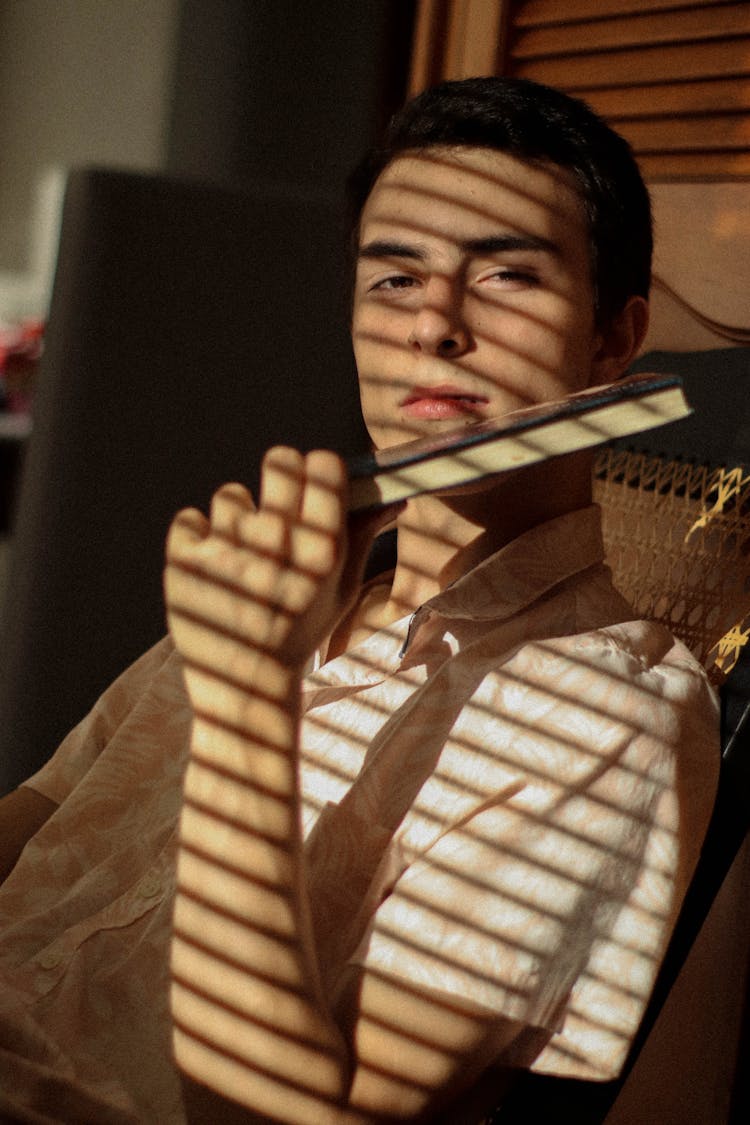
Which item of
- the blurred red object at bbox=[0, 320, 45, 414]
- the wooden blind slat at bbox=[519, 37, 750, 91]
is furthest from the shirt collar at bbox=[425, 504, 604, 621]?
the blurred red object at bbox=[0, 320, 45, 414]

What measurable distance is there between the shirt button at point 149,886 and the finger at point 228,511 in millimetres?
383

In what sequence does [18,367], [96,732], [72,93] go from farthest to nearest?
1. [18,367]
2. [72,93]
3. [96,732]

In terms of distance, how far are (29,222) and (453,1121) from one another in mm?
3082

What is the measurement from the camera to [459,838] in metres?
0.79

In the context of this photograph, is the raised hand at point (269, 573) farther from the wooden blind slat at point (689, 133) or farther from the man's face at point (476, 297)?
the wooden blind slat at point (689, 133)

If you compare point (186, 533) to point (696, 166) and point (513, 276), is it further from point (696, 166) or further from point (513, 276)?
point (696, 166)

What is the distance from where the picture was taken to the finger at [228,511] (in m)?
0.77

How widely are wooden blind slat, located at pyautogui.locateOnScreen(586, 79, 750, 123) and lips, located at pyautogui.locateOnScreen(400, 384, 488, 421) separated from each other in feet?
2.37


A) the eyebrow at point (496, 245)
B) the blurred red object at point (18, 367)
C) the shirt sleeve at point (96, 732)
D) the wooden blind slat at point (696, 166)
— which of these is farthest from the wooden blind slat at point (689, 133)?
the blurred red object at point (18, 367)

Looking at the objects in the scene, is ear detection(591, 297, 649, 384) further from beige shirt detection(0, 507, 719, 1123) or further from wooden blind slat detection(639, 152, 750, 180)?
wooden blind slat detection(639, 152, 750, 180)

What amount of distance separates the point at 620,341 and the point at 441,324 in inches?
8.0

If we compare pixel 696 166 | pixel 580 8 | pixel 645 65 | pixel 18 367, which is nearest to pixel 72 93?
pixel 18 367

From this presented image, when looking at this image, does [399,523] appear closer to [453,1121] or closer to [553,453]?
[553,453]

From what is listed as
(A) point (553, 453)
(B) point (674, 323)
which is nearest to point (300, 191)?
(B) point (674, 323)
